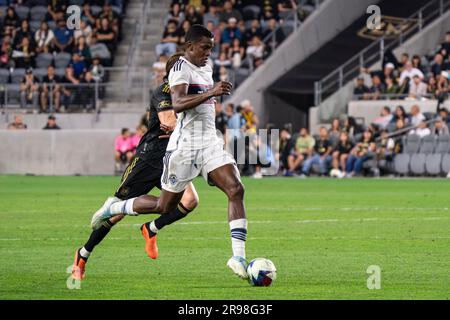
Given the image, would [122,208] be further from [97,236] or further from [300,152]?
[300,152]

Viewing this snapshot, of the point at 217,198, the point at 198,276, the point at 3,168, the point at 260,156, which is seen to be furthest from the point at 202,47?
the point at 3,168

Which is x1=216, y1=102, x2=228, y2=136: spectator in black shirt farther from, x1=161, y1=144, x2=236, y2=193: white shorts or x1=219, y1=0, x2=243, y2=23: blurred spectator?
x1=161, y1=144, x2=236, y2=193: white shorts

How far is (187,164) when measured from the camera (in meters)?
11.3

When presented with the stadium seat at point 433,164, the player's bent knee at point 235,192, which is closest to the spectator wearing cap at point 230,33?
the stadium seat at point 433,164

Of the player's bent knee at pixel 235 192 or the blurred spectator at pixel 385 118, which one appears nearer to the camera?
the player's bent knee at pixel 235 192

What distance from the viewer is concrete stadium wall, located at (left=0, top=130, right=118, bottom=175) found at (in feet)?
115

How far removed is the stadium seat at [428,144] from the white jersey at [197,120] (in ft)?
67.7

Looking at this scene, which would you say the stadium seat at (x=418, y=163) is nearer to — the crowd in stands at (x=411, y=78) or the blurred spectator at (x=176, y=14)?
the crowd in stands at (x=411, y=78)

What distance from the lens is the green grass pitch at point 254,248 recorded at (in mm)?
10258

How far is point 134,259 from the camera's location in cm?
1277

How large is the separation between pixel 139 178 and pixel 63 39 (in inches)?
1129

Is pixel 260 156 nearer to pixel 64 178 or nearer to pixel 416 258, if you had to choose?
pixel 64 178

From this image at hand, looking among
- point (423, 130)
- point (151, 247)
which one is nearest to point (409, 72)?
point (423, 130)

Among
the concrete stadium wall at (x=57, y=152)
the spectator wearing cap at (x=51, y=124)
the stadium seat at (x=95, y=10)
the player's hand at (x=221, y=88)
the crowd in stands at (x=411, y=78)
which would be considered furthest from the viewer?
the stadium seat at (x=95, y=10)
